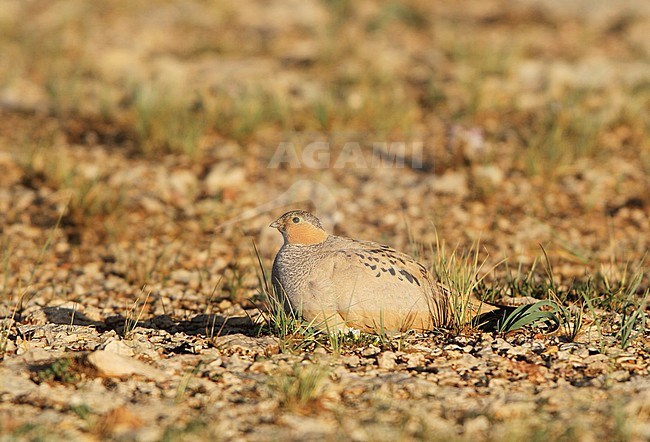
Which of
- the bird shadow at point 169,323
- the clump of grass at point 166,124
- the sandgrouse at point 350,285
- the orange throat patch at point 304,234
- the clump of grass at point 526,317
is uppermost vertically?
the clump of grass at point 166,124

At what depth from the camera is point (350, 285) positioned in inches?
155

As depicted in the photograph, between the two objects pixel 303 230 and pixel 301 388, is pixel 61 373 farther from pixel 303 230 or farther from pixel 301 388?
pixel 303 230

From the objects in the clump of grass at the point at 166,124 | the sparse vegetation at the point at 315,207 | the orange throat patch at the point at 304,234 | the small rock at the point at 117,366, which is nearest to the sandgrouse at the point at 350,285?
the orange throat patch at the point at 304,234

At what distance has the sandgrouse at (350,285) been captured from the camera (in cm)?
395

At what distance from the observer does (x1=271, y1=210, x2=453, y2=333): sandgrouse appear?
3945mm

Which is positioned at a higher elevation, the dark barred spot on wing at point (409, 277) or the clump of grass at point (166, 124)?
the clump of grass at point (166, 124)

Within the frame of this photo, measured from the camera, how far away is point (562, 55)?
31.7 ft

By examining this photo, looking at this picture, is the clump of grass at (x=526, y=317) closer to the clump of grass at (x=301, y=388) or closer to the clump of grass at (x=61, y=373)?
the clump of grass at (x=301, y=388)

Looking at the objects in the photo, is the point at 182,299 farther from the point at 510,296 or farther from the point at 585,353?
the point at 585,353

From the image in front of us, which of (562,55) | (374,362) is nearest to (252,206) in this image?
(374,362)

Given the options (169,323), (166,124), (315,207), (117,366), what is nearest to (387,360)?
(117,366)

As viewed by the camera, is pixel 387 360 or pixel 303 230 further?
pixel 303 230

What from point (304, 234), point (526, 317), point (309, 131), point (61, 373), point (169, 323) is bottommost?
point (169, 323)

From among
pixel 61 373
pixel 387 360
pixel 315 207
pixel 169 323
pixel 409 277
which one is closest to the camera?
pixel 61 373
